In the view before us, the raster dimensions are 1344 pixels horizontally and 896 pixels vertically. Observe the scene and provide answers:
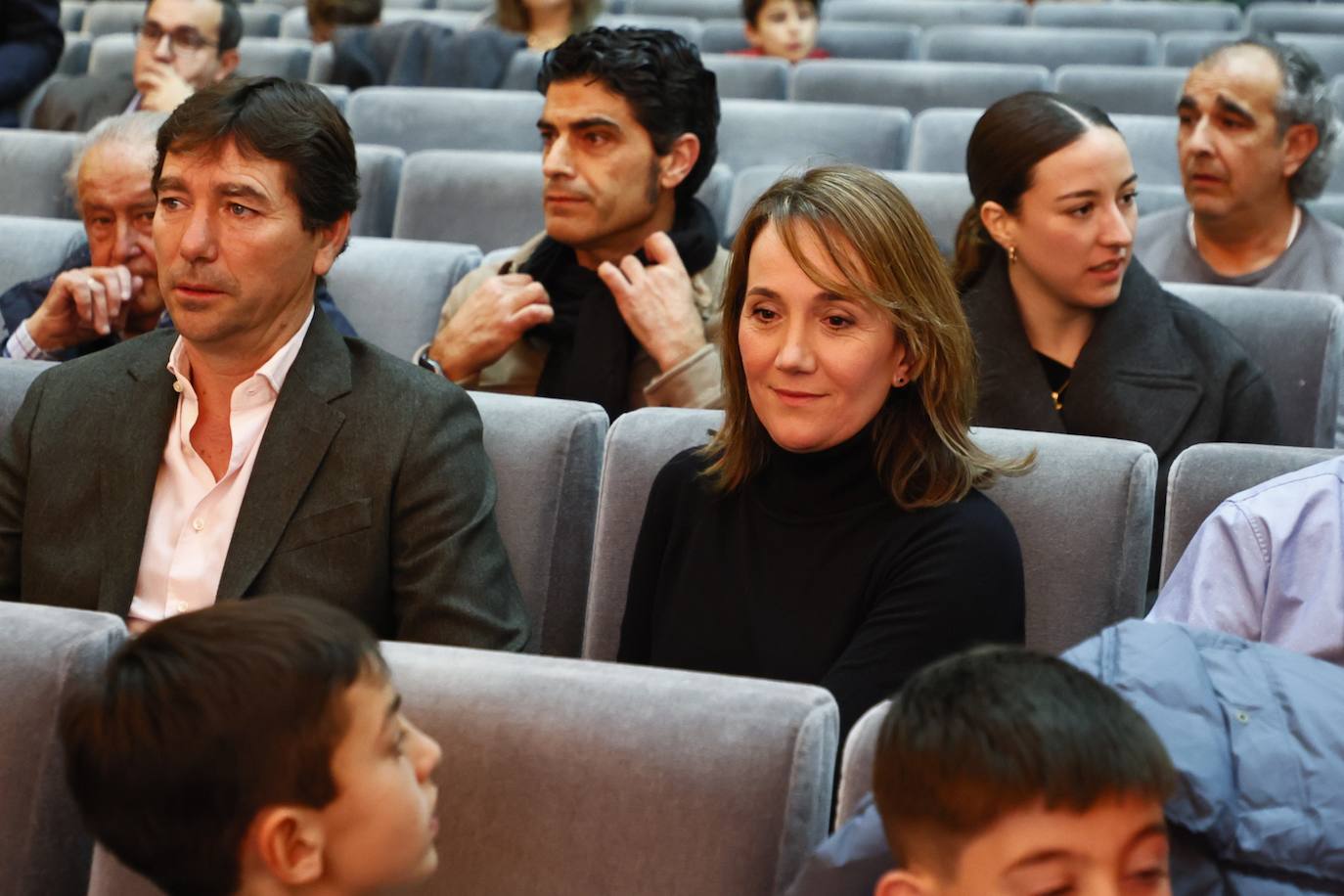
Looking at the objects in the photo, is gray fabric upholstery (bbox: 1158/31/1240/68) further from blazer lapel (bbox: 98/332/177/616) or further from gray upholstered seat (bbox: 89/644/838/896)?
gray upholstered seat (bbox: 89/644/838/896)

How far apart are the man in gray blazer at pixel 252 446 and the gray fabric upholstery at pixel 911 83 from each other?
2.38 m

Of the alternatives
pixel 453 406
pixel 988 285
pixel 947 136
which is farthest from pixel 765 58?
pixel 453 406

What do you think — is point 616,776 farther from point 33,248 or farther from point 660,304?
point 33,248

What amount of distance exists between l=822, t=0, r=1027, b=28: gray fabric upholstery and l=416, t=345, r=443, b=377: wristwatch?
3151 millimetres

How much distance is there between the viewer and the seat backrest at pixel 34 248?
2.41 m

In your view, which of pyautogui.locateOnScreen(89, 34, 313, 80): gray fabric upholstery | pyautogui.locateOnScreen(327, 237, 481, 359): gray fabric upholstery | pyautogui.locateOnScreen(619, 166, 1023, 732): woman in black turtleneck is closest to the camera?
pyautogui.locateOnScreen(619, 166, 1023, 732): woman in black turtleneck

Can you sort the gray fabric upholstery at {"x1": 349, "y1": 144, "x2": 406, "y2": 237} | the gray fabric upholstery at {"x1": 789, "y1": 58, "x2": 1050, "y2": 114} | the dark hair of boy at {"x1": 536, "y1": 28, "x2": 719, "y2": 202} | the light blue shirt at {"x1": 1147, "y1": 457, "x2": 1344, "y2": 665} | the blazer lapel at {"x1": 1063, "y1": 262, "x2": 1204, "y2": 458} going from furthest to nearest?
the gray fabric upholstery at {"x1": 789, "y1": 58, "x2": 1050, "y2": 114}, the gray fabric upholstery at {"x1": 349, "y1": 144, "x2": 406, "y2": 237}, the dark hair of boy at {"x1": 536, "y1": 28, "x2": 719, "y2": 202}, the blazer lapel at {"x1": 1063, "y1": 262, "x2": 1204, "y2": 458}, the light blue shirt at {"x1": 1147, "y1": 457, "x2": 1344, "y2": 665}

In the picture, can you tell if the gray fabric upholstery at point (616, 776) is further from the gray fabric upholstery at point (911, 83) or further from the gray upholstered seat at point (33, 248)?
the gray fabric upholstery at point (911, 83)

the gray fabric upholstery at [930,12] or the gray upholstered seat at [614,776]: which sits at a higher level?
the gray fabric upholstery at [930,12]

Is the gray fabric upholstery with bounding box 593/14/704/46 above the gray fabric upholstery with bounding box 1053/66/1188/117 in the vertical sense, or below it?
Answer: above

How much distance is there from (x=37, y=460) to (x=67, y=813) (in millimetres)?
515

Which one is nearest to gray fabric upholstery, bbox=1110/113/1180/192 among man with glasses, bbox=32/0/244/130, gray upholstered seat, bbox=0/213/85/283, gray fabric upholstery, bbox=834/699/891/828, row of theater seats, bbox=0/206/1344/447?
row of theater seats, bbox=0/206/1344/447

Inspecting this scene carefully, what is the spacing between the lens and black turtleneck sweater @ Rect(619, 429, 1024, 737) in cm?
139

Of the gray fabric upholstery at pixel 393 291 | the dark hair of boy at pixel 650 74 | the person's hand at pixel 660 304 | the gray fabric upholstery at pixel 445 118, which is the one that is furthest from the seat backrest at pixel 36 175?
the person's hand at pixel 660 304
